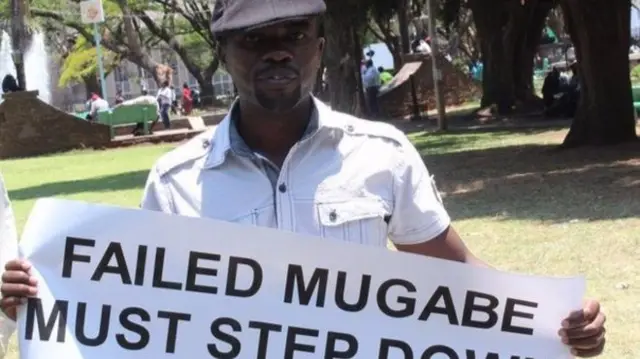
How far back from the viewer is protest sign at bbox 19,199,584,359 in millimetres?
3016

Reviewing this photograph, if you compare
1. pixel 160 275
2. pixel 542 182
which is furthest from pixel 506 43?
pixel 160 275

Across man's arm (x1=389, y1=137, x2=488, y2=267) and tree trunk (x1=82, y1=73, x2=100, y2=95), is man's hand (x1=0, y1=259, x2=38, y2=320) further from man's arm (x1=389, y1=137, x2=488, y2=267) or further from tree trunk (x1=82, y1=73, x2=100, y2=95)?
tree trunk (x1=82, y1=73, x2=100, y2=95)

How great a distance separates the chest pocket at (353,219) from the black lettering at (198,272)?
28 centimetres

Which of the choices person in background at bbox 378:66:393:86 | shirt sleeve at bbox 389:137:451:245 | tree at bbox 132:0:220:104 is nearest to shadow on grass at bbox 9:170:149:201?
shirt sleeve at bbox 389:137:451:245

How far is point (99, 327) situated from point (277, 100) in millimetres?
706

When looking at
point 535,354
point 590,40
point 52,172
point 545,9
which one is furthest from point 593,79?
point 535,354

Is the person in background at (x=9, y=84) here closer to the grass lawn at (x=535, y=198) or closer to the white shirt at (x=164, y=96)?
the white shirt at (x=164, y=96)

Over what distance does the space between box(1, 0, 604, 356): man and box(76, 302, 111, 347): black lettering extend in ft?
0.43

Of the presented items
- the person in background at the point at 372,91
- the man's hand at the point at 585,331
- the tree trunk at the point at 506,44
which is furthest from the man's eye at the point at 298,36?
the person in background at the point at 372,91

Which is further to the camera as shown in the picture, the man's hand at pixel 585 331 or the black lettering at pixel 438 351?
the black lettering at pixel 438 351

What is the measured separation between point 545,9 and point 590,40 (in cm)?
1372

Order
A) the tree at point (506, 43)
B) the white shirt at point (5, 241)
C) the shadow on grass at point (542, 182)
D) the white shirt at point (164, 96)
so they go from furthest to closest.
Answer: the white shirt at point (164, 96) < the tree at point (506, 43) < the shadow on grass at point (542, 182) < the white shirt at point (5, 241)

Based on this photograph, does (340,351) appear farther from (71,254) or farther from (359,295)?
(71,254)

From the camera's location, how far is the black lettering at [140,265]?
3.05m
